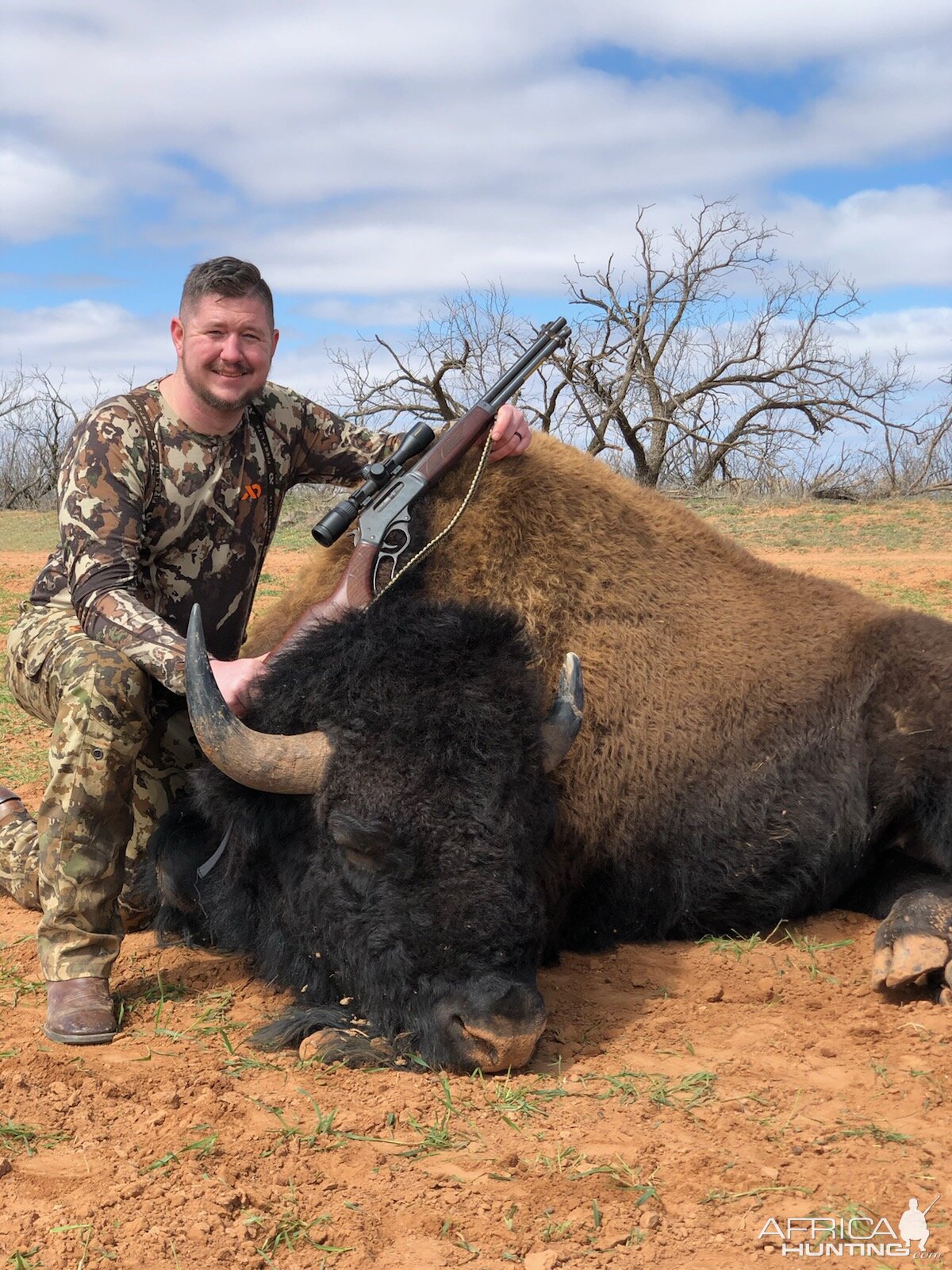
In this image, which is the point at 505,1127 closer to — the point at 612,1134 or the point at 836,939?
the point at 612,1134

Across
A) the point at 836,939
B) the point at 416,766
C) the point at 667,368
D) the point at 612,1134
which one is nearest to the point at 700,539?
the point at 836,939

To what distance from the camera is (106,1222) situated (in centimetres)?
253

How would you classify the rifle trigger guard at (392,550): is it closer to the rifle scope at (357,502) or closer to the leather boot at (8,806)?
the rifle scope at (357,502)

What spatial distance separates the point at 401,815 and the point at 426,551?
1.32 m

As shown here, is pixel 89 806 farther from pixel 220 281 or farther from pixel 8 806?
pixel 220 281

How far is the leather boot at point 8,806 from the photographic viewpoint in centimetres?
523

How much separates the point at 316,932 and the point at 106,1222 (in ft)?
4.01

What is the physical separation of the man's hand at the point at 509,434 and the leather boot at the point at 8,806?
8.84 feet

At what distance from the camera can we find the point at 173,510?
15.2 feet

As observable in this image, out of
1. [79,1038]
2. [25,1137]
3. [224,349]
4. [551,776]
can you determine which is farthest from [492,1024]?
[224,349]

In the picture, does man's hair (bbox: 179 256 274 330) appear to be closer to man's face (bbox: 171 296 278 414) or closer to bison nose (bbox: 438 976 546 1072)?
man's face (bbox: 171 296 278 414)

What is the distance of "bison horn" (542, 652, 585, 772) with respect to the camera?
3762mm

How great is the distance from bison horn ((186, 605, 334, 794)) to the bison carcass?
0.02m

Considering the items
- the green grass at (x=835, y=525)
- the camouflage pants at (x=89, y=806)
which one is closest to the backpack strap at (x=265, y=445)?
the camouflage pants at (x=89, y=806)
